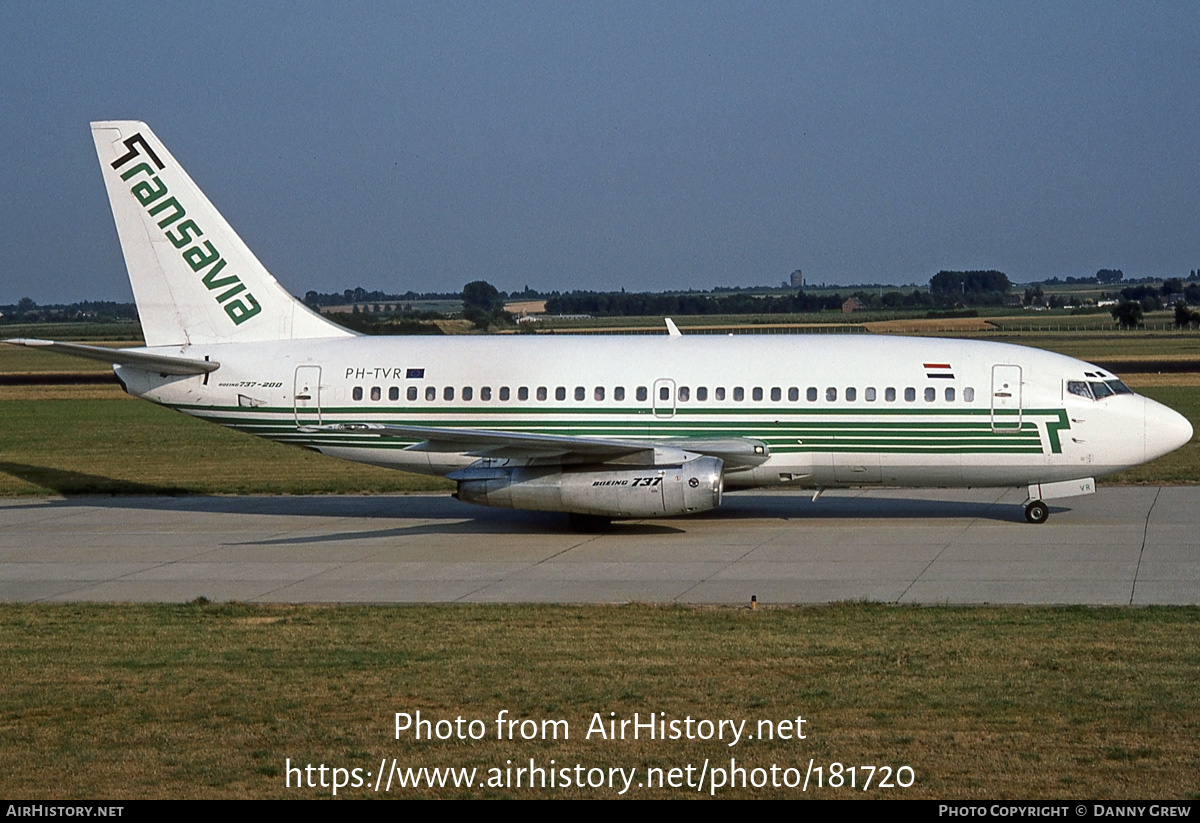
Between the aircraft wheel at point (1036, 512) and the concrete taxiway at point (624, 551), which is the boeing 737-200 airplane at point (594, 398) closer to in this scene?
the aircraft wheel at point (1036, 512)

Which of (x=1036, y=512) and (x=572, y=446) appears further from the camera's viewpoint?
(x=1036, y=512)

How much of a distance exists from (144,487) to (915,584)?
19.5m

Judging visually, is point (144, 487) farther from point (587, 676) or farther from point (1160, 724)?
point (1160, 724)

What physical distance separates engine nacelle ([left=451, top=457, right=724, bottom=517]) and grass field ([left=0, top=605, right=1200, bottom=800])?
18.5 ft

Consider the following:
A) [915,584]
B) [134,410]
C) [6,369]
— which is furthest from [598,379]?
[6,369]

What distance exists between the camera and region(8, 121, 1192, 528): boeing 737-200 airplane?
76.4ft

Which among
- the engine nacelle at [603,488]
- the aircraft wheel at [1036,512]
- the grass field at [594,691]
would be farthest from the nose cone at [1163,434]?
the grass field at [594,691]

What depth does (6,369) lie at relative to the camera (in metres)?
89.6

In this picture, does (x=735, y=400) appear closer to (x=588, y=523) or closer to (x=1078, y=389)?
(x=588, y=523)

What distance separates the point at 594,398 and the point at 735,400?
2482 millimetres

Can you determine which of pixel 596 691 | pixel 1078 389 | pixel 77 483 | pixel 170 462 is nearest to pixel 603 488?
pixel 1078 389

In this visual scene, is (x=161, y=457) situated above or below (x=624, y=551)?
above

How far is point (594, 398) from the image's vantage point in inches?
968

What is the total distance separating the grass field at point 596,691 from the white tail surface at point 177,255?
376 inches
